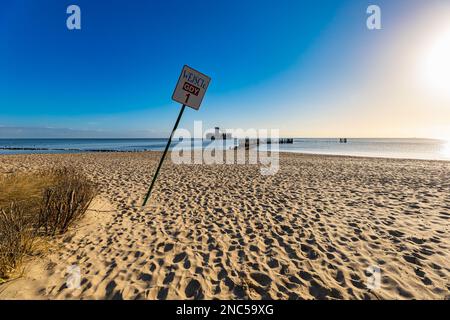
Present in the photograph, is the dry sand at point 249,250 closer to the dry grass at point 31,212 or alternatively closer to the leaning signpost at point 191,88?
the dry grass at point 31,212

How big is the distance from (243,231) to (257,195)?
3.07 m

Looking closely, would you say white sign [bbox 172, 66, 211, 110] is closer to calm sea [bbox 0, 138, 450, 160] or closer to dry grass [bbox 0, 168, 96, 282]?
dry grass [bbox 0, 168, 96, 282]

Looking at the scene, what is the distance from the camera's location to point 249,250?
380 centimetres

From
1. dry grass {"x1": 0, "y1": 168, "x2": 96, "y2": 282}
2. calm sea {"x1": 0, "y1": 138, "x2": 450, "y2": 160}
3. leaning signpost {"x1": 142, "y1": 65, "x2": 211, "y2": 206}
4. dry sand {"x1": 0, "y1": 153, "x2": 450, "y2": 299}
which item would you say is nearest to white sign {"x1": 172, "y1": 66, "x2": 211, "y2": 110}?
leaning signpost {"x1": 142, "y1": 65, "x2": 211, "y2": 206}

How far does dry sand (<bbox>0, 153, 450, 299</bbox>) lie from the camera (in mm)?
2779

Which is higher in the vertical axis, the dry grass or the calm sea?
the calm sea

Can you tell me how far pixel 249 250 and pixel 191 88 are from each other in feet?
12.7

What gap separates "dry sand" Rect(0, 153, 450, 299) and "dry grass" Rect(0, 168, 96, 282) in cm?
27

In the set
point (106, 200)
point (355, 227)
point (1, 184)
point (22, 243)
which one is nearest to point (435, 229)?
point (355, 227)

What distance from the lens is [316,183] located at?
9555mm

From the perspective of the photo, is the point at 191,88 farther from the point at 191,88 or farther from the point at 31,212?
the point at 31,212

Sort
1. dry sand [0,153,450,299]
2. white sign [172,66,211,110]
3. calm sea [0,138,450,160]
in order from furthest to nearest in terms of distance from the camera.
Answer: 1. calm sea [0,138,450,160]
2. white sign [172,66,211,110]
3. dry sand [0,153,450,299]

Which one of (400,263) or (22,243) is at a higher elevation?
(22,243)
